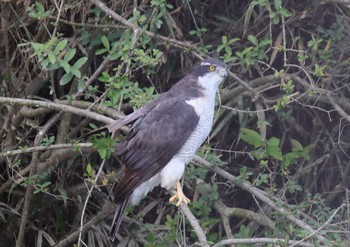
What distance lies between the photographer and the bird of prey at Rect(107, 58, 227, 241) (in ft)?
13.6

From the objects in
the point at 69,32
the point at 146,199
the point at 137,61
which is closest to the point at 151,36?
the point at 137,61

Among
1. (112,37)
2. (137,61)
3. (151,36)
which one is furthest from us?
(112,37)

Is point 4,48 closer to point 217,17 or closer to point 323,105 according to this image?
point 217,17

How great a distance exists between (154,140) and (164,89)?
3.88 ft

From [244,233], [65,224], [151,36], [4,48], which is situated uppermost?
[151,36]

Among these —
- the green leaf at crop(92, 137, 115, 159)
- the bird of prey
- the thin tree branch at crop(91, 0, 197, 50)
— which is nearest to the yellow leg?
the bird of prey

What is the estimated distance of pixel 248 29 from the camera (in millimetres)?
5164

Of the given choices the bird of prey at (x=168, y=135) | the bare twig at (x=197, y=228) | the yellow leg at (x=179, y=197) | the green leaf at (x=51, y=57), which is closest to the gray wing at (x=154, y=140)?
the bird of prey at (x=168, y=135)

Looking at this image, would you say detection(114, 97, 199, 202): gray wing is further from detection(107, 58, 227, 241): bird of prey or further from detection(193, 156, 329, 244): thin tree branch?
detection(193, 156, 329, 244): thin tree branch

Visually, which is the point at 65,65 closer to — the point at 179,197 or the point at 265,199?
the point at 179,197

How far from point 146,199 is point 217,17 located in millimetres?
1195

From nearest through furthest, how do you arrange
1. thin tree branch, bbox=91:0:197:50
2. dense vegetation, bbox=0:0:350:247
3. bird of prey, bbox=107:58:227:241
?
bird of prey, bbox=107:58:227:241 → thin tree branch, bbox=91:0:197:50 → dense vegetation, bbox=0:0:350:247

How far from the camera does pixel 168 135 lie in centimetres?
419

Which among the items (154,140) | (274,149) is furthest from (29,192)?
(274,149)
